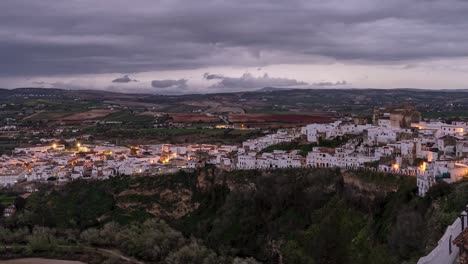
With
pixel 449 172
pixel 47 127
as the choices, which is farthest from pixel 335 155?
pixel 47 127

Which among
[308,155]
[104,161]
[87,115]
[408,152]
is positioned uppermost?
[408,152]

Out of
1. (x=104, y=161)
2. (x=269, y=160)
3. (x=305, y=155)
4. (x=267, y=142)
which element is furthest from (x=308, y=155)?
(x=104, y=161)

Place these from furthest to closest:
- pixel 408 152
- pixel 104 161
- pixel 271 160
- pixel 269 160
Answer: pixel 104 161, pixel 269 160, pixel 271 160, pixel 408 152

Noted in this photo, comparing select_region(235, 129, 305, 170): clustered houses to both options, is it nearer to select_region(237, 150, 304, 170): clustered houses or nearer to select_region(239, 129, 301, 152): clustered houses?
select_region(237, 150, 304, 170): clustered houses

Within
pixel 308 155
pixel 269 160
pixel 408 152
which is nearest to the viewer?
pixel 408 152

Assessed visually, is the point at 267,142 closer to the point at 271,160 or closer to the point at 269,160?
the point at 269,160

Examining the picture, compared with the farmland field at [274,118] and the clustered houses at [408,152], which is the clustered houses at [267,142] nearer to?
the clustered houses at [408,152]

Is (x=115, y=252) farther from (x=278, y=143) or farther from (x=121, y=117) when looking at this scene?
(x=121, y=117)
